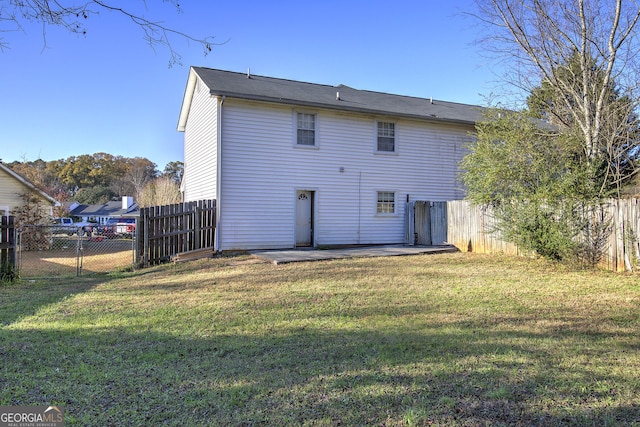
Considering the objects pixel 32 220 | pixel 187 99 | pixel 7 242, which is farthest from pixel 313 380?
pixel 32 220

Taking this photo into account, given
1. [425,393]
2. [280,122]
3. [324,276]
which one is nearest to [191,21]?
[425,393]

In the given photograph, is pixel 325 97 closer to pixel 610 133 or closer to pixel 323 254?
pixel 323 254

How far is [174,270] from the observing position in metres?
9.65

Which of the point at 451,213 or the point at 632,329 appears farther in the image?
the point at 451,213

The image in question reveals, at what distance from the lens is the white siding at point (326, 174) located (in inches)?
495

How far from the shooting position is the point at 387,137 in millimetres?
14742

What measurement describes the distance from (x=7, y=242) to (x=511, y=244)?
12748 mm

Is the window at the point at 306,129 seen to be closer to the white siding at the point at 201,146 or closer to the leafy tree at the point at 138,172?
the white siding at the point at 201,146

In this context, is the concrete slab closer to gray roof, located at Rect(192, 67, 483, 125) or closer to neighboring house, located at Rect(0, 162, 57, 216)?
gray roof, located at Rect(192, 67, 483, 125)

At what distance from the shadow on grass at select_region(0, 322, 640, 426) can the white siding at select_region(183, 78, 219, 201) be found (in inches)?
354

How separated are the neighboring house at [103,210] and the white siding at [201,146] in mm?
34490

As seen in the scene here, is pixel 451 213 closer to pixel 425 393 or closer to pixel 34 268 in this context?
pixel 425 393

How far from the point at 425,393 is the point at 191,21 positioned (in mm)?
4718

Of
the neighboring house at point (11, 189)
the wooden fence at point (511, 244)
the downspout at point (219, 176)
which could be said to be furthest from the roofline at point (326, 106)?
the neighboring house at point (11, 189)
